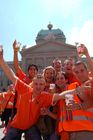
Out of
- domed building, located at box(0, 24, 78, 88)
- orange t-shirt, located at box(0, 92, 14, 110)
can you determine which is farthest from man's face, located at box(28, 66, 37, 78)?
domed building, located at box(0, 24, 78, 88)

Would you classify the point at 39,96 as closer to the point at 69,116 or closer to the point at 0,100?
the point at 69,116

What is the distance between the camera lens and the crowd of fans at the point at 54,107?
15.1 ft

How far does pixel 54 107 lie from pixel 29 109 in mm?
347

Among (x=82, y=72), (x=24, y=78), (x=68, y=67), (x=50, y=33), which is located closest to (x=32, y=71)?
(x=24, y=78)

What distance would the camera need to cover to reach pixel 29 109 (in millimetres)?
5266

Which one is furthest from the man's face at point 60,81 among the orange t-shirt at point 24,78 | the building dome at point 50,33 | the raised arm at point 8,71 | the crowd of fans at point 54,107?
the building dome at point 50,33

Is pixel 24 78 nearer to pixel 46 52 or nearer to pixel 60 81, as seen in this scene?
pixel 60 81

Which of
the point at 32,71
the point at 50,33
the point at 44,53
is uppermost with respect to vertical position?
the point at 50,33

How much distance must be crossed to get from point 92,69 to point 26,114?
1.08 m

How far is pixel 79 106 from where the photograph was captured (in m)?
4.63

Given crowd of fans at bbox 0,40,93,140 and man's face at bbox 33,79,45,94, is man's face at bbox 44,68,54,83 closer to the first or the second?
crowd of fans at bbox 0,40,93,140

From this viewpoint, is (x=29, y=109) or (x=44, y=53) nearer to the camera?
(x=29, y=109)

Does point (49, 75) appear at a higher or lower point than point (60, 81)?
higher

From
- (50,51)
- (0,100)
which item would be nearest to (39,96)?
(0,100)
